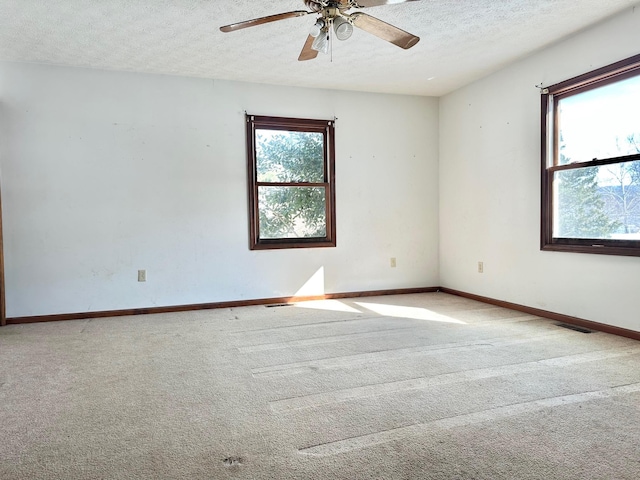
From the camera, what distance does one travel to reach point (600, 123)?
3162mm

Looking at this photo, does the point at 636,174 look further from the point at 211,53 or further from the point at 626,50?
the point at 211,53

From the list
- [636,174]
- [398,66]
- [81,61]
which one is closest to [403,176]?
[398,66]

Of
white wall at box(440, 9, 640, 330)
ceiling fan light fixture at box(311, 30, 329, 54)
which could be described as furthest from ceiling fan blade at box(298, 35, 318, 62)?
white wall at box(440, 9, 640, 330)

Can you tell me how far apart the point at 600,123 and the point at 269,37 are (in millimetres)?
2709

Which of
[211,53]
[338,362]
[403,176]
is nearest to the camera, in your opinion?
[338,362]

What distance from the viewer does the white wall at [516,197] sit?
9.96 ft

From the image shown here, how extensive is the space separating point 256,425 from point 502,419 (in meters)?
1.08

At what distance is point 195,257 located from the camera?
4.21 meters

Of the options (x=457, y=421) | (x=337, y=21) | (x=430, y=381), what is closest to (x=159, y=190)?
(x=337, y=21)

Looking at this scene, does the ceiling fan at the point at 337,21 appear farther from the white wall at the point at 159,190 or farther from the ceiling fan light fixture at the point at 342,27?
the white wall at the point at 159,190

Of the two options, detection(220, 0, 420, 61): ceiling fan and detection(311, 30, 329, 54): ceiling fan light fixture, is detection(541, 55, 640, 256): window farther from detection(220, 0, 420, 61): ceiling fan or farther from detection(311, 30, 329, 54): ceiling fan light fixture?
detection(311, 30, 329, 54): ceiling fan light fixture

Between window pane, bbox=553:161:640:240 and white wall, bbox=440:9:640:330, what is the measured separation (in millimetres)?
195

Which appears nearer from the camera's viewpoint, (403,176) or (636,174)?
(636,174)

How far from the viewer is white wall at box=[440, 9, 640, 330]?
3.04 meters
